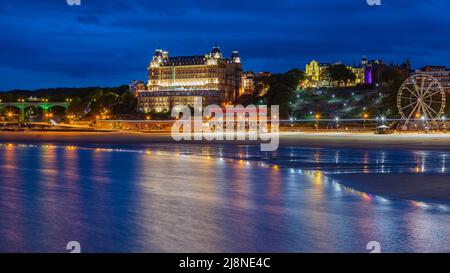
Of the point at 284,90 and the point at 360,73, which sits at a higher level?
the point at 360,73

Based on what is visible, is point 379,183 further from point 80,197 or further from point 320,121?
point 320,121

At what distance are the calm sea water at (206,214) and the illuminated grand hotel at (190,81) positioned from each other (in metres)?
146

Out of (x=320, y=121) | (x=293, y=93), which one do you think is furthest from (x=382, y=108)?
(x=293, y=93)

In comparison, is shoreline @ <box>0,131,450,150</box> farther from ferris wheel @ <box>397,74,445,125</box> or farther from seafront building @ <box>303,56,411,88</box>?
seafront building @ <box>303,56,411,88</box>

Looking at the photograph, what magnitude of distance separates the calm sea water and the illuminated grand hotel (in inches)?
5754

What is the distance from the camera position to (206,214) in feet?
41.5

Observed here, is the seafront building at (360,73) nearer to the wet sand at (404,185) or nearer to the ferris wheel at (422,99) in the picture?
the ferris wheel at (422,99)

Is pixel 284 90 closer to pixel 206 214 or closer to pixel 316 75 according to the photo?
pixel 316 75

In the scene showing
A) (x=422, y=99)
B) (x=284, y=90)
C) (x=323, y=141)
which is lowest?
(x=323, y=141)

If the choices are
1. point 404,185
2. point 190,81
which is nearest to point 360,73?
point 190,81

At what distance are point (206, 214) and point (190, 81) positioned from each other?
16479 cm

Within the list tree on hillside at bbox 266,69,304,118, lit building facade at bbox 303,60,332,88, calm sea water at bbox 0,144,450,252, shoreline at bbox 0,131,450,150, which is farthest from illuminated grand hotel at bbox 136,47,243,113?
calm sea water at bbox 0,144,450,252

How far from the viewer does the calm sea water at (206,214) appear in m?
9.92

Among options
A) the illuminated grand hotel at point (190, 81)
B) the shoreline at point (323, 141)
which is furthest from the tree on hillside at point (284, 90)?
the shoreline at point (323, 141)
